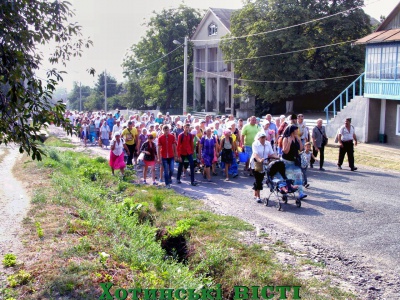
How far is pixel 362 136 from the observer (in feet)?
81.7

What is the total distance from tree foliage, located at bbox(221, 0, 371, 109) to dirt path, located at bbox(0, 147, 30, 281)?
21197 mm

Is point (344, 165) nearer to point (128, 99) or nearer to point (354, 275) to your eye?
point (354, 275)

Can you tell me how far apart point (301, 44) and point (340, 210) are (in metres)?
23.3

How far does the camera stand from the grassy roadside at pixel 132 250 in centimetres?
655

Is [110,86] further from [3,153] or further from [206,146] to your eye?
[206,146]

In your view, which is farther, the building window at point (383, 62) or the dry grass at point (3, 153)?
the dry grass at point (3, 153)

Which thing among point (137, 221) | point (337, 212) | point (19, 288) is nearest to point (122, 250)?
point (19, 288)

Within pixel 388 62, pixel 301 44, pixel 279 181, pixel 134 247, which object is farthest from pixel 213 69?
pixel 134 247

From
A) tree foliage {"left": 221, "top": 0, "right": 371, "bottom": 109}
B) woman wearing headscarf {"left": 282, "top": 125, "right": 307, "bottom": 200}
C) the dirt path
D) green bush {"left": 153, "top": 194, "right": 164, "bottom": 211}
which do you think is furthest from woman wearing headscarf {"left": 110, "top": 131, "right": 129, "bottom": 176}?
tree foliage {"left": 221, "top": 0, "right": 371, "bottom": 109}

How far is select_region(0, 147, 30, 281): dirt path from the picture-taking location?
8094 millimetres

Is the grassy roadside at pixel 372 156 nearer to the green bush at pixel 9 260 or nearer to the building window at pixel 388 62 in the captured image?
the building window at pixel 388 62

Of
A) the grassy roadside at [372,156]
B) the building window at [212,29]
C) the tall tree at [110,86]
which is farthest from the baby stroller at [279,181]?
the tall tree at [110,86]

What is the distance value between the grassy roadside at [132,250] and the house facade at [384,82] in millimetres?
14804

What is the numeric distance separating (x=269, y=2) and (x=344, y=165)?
19394 millimetres
